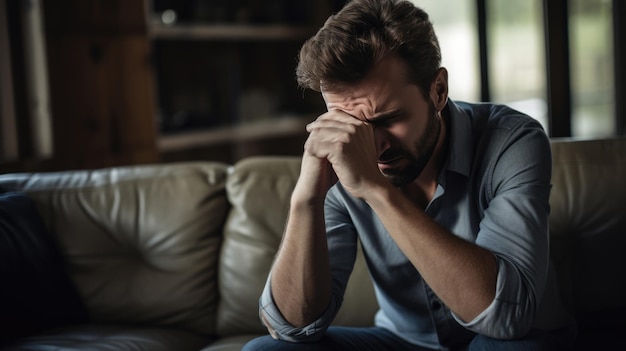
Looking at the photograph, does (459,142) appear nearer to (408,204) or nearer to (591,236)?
(408,204)

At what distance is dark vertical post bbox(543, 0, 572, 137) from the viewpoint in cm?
234

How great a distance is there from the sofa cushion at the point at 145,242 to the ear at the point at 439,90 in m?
0.84

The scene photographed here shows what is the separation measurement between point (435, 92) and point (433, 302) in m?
0.45

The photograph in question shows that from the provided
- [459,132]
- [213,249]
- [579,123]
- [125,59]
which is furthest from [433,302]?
[579,123]

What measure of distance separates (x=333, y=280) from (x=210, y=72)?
8.64 feet

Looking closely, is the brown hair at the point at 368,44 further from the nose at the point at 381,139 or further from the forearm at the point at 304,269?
the forearm at the point at 304,269

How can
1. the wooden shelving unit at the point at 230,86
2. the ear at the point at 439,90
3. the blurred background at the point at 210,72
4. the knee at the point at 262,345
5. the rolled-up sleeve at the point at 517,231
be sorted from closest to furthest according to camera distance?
the rolled-up sleeve at the point at 517,231 < the knee at the point at 262,345 < the ear at the point at 439,90 < the blurred background at the point at 210,72 < the wooden shelving unit at the point at 230,86

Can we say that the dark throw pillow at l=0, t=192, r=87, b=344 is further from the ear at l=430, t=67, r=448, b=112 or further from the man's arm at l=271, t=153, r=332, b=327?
the ear at l=430, t=67, r=448, b=112

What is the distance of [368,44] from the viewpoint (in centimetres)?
135

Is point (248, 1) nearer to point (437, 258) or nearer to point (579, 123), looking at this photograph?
point (579, 123)

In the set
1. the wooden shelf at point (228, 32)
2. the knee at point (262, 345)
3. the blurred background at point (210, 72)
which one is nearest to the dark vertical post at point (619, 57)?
the blurred background at point (210, 72)

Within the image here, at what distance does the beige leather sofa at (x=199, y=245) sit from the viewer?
178 cm

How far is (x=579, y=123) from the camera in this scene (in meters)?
5.18

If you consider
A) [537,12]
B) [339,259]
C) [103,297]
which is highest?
[537,12]
